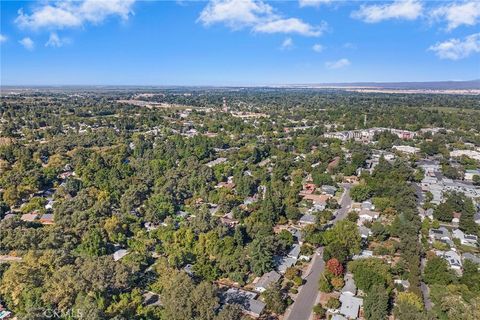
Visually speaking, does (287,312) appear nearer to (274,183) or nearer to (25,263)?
(25,263)

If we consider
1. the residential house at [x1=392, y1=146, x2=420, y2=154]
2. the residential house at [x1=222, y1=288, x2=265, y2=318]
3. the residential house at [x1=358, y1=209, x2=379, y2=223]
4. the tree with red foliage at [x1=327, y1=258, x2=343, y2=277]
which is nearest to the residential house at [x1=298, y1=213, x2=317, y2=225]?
the residential house at [x1=358, y1=209, x2=379, y2=223]

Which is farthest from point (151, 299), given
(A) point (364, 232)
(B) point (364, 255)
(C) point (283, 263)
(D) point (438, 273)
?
(A) point (364, 232)

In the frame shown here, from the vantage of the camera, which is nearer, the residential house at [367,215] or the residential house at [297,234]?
the residential house at [297,234]

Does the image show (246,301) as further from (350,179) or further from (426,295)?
(350,179)

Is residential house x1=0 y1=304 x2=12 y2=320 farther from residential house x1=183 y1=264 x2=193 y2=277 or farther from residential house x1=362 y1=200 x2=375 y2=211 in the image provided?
residential house x1=362 y1=200 x2=375 y2=211

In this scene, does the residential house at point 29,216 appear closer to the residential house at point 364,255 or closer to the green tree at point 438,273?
the residential house at point 364,255

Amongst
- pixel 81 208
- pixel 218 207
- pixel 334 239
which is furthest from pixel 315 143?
pixel 81 208

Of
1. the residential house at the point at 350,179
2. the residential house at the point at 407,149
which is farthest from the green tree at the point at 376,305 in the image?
the residential house at the point at 407,149
